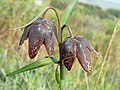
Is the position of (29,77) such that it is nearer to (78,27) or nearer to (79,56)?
(79,56)

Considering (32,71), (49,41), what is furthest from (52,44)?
(32,71)

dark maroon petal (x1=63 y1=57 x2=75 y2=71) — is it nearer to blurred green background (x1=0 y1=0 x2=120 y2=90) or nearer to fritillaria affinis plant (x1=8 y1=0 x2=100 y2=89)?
fritillaria affinis plant (x1=8 y1=0 x2=100 y2=89)

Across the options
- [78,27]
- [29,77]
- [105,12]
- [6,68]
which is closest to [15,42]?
[6,68]

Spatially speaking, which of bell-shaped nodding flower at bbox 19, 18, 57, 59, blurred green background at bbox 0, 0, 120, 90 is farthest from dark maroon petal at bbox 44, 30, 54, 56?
blurred green background at bbox 0, 0, 120, 90

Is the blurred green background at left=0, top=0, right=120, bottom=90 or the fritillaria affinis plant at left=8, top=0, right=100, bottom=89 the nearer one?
the fritillaria affinis plant at left=8, top=0, right=100, bottom=89

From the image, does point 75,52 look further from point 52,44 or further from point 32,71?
point 32,71
